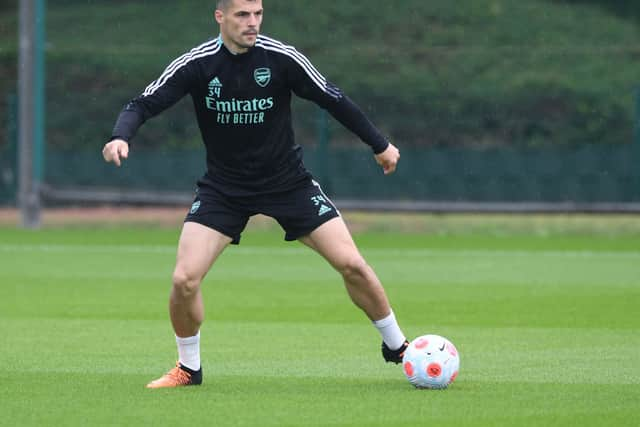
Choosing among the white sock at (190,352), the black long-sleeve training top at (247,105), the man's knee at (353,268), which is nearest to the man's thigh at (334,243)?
the man's knee at (353,268)

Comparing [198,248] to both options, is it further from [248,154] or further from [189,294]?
[248,154]

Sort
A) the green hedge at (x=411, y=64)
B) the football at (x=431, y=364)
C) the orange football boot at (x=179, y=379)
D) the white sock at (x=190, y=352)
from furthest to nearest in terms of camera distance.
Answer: the green hedge at (x=411, y=64), the white sock at (x=190, y=352), the orange football boot at (x=179, y=379), the football at (x=431, y=364)

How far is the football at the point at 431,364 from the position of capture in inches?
313

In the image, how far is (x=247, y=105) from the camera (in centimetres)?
833

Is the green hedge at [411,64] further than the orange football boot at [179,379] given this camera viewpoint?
Yes

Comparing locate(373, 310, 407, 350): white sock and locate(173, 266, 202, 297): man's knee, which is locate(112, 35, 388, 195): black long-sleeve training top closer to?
locate(173, 266, 202, 297): man's knee

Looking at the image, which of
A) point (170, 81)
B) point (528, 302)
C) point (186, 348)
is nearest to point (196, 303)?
point (186, 348)

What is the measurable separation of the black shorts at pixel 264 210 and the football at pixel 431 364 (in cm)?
94

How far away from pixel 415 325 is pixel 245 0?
13.3ft

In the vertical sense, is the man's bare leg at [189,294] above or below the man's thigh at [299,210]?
below

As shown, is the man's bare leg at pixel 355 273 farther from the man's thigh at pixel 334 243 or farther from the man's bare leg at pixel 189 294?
the man's bare leg at pixel 189 294

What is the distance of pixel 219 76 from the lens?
27.3 ft

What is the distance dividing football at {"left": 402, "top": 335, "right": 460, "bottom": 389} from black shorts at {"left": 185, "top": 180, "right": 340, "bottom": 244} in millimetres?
937

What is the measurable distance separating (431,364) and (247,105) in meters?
1.80
